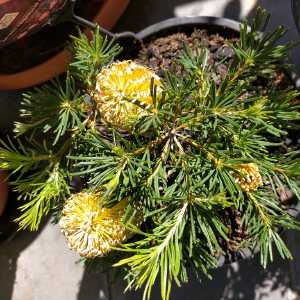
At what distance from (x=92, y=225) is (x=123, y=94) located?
178mm

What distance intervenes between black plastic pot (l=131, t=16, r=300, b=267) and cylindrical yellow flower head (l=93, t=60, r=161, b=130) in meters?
0.29

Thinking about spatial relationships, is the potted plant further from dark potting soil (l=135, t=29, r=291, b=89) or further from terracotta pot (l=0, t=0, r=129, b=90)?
Result: terracotta pot (l=0, t=0, r=129, b=90)

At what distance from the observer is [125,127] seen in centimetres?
72

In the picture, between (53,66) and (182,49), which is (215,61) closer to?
(182,49)

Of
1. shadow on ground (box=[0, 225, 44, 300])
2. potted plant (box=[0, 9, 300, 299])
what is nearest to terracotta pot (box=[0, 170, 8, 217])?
shadow on ground (box=[0, 225, 44, 300])

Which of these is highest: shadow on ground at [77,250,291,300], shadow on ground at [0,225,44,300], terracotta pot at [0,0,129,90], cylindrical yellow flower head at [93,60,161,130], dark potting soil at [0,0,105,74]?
dark potting soil at [0,0,105,74]

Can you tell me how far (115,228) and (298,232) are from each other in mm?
542

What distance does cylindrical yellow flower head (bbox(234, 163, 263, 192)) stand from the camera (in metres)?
0.73

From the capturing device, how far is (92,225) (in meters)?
0.72

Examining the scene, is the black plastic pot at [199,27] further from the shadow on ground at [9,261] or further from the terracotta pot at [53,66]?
the shadow on ground at [9,261]

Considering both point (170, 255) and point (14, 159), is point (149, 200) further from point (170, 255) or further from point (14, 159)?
point (14, 159)

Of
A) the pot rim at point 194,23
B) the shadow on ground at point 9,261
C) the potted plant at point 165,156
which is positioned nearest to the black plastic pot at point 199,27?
the pot rim at point 194,23

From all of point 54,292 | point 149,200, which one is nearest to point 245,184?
point 149,200

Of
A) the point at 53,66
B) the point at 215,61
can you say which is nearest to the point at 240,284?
the point at 215,61
